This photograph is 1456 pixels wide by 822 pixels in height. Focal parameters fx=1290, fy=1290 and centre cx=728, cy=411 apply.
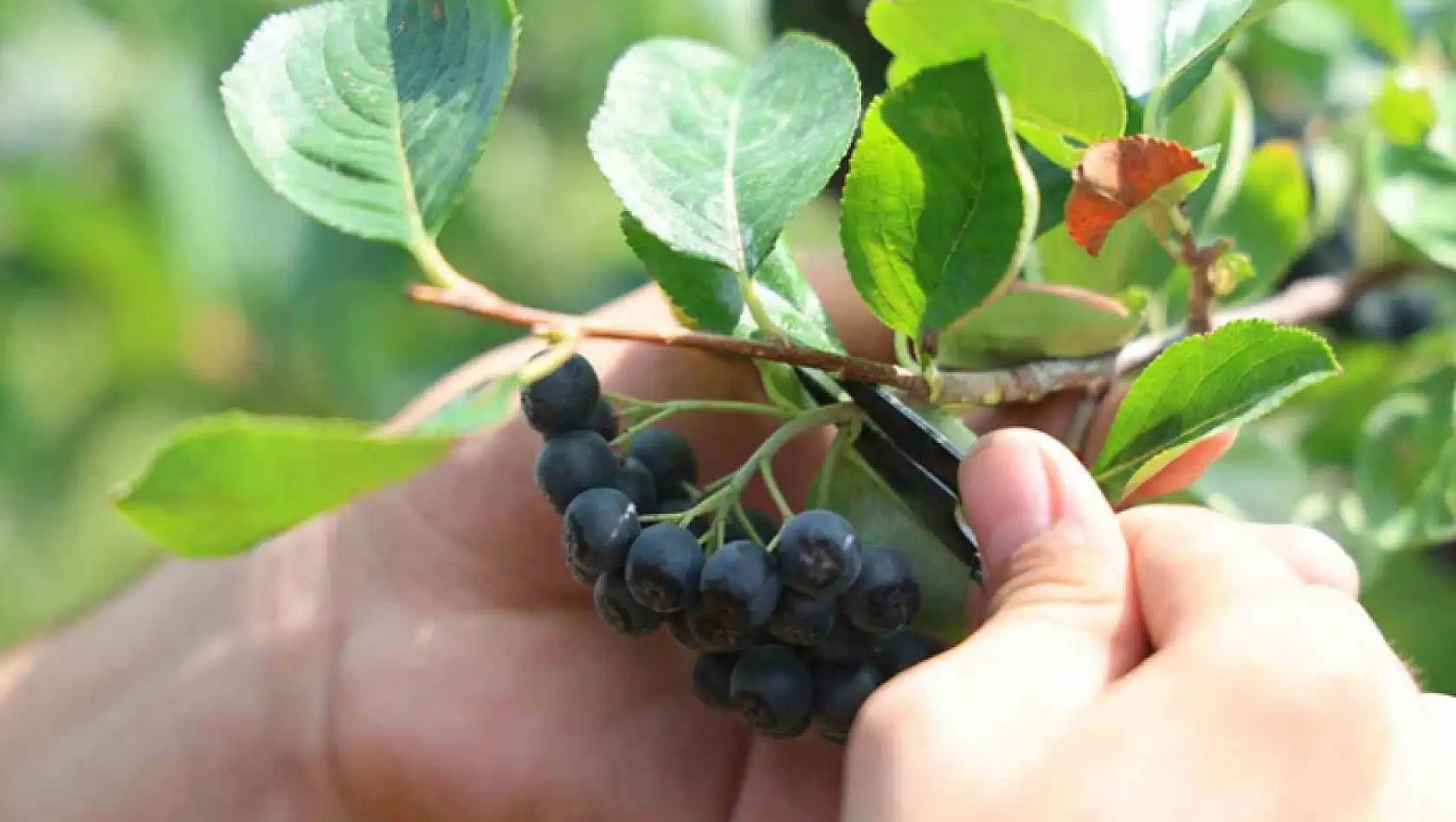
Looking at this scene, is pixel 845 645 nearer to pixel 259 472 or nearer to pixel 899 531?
pixel 899 531

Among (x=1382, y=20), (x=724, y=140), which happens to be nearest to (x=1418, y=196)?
(x=1382, y=20)

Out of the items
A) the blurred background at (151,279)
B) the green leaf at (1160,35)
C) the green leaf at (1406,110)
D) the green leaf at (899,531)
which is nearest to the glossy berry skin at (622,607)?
the green leaf at (899,531)

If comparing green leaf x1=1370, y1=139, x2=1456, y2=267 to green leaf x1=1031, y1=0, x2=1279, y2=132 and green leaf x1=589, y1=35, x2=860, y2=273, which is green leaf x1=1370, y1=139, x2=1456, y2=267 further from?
green leaf x1=589, y1=35, x2=860, y2=273

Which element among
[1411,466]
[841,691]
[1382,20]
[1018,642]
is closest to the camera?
[1018,642]

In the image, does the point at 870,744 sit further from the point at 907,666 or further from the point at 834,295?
the point at 834,295

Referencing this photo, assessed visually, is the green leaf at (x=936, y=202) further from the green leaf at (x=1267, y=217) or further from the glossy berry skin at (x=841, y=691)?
the green leaf at (x=1267, y=217)
